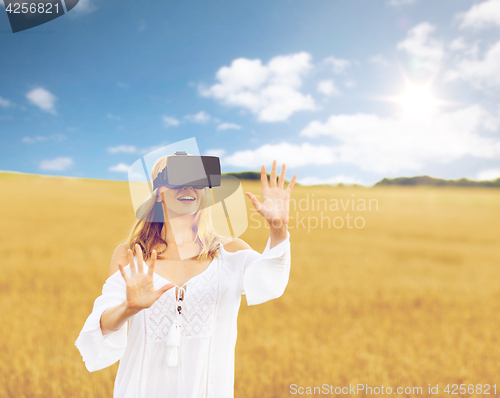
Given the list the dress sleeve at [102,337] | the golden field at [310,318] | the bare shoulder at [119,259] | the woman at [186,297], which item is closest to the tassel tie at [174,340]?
the woman at [186,297]

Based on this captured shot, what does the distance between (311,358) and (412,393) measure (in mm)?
1778

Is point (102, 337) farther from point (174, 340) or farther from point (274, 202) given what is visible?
point (274, 202)

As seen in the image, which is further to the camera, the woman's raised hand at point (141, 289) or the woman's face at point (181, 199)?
the woman's face at point (181, 199)

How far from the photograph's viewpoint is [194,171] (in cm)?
183

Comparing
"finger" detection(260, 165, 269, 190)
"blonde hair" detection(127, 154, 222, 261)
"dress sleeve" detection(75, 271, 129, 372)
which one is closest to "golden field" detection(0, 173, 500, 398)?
"blonde hair" detection(127, 154, 222, 261)

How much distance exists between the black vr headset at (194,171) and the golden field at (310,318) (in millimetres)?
417

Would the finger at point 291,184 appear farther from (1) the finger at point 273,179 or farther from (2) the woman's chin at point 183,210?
(2) the woman's chin at point 183,210

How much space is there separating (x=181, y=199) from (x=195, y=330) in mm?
882

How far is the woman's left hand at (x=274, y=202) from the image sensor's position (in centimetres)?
183

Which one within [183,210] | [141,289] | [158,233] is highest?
[183,210]

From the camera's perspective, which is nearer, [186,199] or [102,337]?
[102,337]

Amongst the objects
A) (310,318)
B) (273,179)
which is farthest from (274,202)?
(310,318)

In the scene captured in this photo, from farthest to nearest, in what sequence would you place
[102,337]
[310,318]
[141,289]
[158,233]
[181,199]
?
[310,318], [158,233], [181,199], [102,337], [141,289]

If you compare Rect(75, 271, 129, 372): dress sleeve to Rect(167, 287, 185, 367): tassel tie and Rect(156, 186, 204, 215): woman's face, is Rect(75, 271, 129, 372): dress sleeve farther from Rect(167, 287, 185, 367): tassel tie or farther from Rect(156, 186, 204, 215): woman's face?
Rect(156, 186, 204, 215): woman's face
